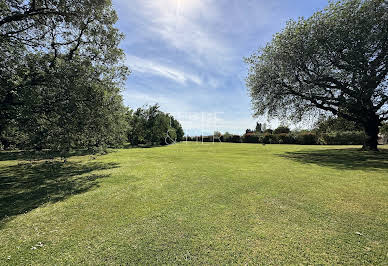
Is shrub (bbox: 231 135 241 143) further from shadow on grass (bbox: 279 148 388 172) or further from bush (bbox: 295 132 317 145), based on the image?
shadow on grass (bbox: 279 148 388 172)

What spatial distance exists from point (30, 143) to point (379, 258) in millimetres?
11546

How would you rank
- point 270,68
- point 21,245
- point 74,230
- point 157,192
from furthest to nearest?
point 270,68 < point 157,192 < point 74,230 < point 21,245

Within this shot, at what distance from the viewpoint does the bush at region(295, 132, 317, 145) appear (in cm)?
3250

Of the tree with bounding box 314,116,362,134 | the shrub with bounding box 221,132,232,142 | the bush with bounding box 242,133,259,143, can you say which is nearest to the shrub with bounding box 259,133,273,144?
the bush with bounding box 242,133,259,143

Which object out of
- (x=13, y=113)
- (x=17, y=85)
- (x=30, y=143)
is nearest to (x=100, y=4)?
(x=17, y=85)

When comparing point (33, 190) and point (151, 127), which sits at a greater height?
point (151, 127)

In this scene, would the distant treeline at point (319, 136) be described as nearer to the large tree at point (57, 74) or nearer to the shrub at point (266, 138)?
the shrub at point (266, 138)

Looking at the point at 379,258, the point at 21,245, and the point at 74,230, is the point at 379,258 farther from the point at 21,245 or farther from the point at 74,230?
the point at 21,245

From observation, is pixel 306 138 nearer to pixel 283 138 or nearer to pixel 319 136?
pixel 283 138

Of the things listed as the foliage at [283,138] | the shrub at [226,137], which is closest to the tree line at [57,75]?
the foliage at [283,138]

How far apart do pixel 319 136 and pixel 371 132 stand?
437 inches

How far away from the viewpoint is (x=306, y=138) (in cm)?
3347

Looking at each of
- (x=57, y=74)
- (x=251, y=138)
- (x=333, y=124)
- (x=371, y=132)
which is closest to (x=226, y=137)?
(x=251, y=138)

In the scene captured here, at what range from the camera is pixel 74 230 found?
391cm
